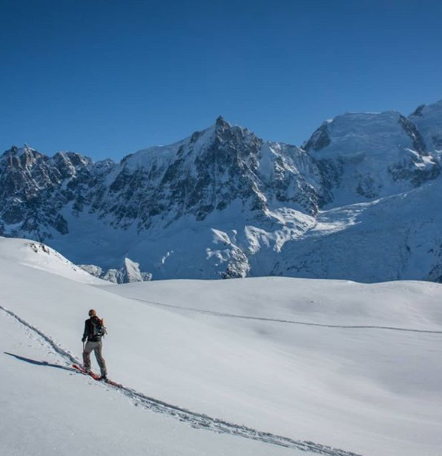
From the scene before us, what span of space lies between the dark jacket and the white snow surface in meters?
0.97

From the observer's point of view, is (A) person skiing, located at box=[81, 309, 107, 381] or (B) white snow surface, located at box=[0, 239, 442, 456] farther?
(A) person skiing, located at box=[81, 309, 107, 381]

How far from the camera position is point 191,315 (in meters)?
37.5

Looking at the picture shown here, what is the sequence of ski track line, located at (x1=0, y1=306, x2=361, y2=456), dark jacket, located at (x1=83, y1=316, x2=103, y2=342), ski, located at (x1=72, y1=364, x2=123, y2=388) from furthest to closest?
dark jacket, located at (x1=83, y1=316, x2=103, y2=342) < ski, located at (x1=72, y1=364, x2=123, y2=388) < ski track line, located at (x1=0, y1=306, x2=361, y2=456)

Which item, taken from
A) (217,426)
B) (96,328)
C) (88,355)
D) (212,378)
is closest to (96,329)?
(96,328)

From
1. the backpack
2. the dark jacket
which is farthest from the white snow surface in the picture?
the backpack

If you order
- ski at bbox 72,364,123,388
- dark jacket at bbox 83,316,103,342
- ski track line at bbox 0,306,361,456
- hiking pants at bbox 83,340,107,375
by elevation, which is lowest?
ski track line at bbox 0,306,361,456

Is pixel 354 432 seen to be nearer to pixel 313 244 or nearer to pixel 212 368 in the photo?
pixel 212 368

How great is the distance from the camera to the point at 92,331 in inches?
531

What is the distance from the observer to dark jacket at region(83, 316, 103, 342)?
1338 cm

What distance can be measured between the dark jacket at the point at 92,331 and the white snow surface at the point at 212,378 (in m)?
0.97

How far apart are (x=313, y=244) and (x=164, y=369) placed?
563ft

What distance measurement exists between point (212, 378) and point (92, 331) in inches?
215

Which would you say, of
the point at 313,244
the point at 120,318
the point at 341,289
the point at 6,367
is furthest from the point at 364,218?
the point at 6,367

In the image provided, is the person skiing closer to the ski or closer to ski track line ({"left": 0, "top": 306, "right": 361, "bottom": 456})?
the ski
